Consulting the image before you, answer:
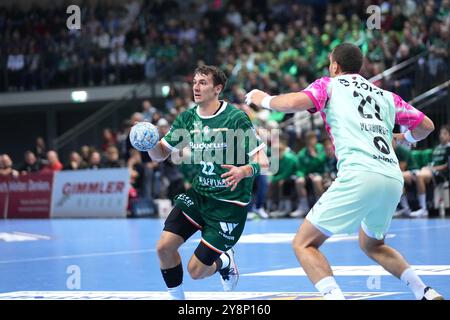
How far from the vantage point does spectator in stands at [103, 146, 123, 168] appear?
85.2 feet

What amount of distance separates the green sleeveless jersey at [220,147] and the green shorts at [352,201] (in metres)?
1.47

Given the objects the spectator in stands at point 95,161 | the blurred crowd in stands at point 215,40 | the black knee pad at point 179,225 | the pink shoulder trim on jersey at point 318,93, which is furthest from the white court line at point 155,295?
the spectator in stands at point 95,161

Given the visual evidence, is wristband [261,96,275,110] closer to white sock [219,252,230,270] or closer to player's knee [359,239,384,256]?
player's knee [359,239,384,256]

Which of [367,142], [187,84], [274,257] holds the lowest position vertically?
[274,257]

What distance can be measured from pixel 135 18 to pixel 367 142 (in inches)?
1137

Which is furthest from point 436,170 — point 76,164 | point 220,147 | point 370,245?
point 370,245

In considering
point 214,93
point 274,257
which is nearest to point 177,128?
point 214,93

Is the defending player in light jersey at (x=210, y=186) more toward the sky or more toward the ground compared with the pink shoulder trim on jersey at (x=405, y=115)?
more toward the ground

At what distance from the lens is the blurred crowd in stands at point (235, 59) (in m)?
22.7

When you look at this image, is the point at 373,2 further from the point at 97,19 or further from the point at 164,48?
the point at 97,19

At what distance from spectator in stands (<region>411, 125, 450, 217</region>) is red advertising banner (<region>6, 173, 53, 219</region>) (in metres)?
10.9

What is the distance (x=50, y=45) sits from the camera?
116ft

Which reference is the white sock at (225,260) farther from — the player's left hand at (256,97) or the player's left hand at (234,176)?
the player's left hand at (256,97)

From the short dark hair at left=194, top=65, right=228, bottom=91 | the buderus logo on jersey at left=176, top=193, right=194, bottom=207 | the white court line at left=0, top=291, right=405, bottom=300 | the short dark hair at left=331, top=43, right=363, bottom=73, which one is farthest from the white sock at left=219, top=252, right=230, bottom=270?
the short dark hair at left=331, top=43, right=363, bottom=73
